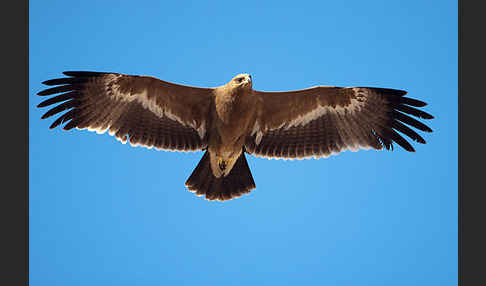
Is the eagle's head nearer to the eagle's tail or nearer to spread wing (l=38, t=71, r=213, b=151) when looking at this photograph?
spread wing (l=38, t=71, r=213, b=151)

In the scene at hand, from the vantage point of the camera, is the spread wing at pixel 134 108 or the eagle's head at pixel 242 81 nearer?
the eagle's head at pixel 242 81

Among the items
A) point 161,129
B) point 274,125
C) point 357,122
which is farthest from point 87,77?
point 357,122

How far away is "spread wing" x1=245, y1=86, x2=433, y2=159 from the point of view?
26.4ft

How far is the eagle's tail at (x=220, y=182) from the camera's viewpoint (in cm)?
820

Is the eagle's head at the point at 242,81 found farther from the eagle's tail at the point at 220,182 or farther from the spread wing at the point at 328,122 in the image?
the eagle's tail at the point at 220,182

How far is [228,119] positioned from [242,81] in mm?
632

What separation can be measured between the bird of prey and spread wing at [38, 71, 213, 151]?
0.05 ft

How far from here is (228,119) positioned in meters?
7.68

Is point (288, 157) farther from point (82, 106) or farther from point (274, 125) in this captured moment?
point (82, 106)

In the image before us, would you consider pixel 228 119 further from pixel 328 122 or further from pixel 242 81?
pixel 328 122

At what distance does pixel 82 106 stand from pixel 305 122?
11.1 ft

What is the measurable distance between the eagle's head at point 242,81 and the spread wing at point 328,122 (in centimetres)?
64

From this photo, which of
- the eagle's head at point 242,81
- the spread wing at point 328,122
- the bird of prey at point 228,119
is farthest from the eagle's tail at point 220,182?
the eagle's head at point 242,81

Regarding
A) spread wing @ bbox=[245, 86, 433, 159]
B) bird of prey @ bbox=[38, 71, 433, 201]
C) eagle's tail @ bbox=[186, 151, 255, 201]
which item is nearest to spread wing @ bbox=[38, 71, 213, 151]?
bird of prey @ bbox=[38, 71, 433, 201]
